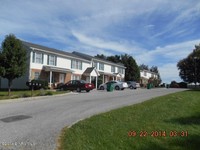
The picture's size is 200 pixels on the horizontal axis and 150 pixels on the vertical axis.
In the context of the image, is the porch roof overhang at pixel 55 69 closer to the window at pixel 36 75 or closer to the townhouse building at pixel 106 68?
the window at pixel 36 75

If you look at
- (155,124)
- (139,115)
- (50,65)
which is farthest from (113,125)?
(50,65)

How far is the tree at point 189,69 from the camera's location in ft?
247

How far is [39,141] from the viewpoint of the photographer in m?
7.38

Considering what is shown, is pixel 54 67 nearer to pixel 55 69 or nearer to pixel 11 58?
pixel 55 69

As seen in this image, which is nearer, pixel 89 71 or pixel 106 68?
pixel 89 71

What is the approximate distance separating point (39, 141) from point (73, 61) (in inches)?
1531

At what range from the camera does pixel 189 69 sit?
256 ft

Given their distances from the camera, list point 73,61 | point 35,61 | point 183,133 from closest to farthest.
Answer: point 183,133
point 35,61
point 73,61

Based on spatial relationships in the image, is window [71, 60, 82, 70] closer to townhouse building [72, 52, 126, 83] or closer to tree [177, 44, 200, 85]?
townhouse building [72, 52, 126, 83]

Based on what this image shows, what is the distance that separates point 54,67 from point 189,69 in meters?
50.3

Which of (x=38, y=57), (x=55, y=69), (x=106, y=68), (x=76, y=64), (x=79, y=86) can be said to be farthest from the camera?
(x=106, y=68)

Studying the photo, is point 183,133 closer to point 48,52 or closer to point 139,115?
point 139,115

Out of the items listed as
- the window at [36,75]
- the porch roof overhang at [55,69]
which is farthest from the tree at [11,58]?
the porch roof overhang at [55,69]
